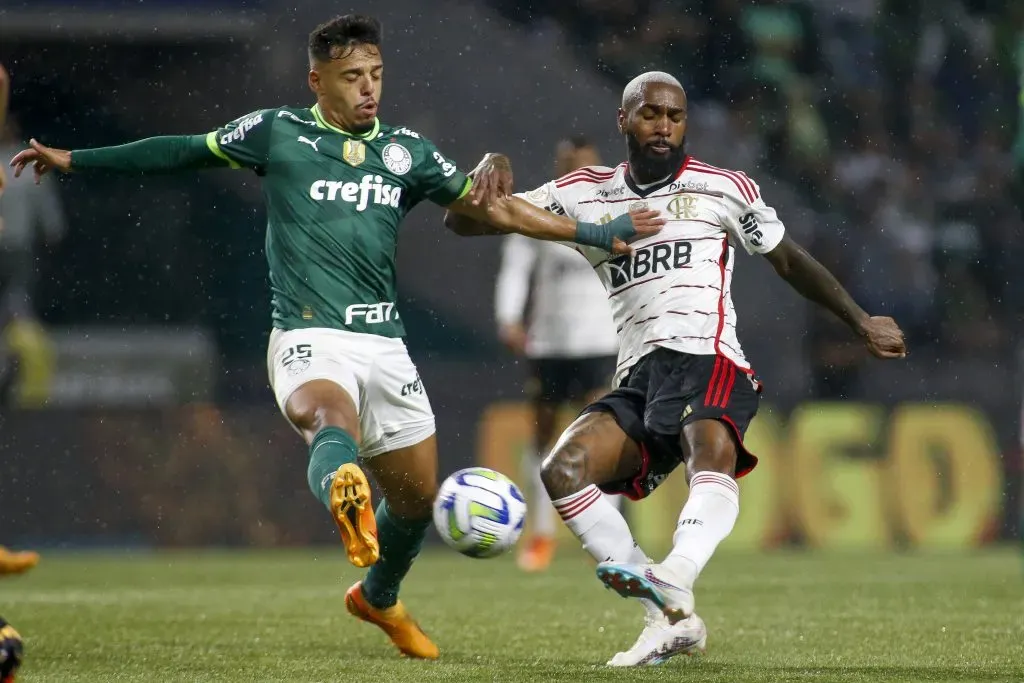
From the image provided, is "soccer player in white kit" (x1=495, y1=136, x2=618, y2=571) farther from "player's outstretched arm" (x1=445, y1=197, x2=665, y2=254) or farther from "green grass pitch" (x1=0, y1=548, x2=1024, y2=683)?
"player's outstretched arm" (x1=445, y1=197, x2=665, y2=254)

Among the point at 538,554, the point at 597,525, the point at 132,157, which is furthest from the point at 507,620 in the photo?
the point at 538,554

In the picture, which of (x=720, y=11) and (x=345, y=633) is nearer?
(x=345, y=633)

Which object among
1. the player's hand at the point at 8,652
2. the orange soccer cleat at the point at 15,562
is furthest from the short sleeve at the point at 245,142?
the player's hand at the point at 8,652

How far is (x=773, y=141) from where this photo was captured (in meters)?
13.3

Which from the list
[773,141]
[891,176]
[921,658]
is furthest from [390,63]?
[921,658]

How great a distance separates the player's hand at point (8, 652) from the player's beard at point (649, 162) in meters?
2.77

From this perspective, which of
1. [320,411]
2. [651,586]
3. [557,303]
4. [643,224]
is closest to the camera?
[651,586]

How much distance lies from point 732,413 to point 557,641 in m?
1.14

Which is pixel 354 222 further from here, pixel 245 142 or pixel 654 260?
pixel 654 260

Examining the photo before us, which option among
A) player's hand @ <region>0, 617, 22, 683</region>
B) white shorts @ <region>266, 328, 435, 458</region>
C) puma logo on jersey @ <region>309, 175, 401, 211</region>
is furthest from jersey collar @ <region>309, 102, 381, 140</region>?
player's hand @ <region>0, 617, 22, 683</region>

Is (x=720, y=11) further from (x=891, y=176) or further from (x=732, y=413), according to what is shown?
(x=732, y=413)

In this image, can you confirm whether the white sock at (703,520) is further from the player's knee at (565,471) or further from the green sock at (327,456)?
the green sock at (327,456)

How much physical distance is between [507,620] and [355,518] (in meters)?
2.44

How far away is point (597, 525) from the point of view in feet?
18.2
